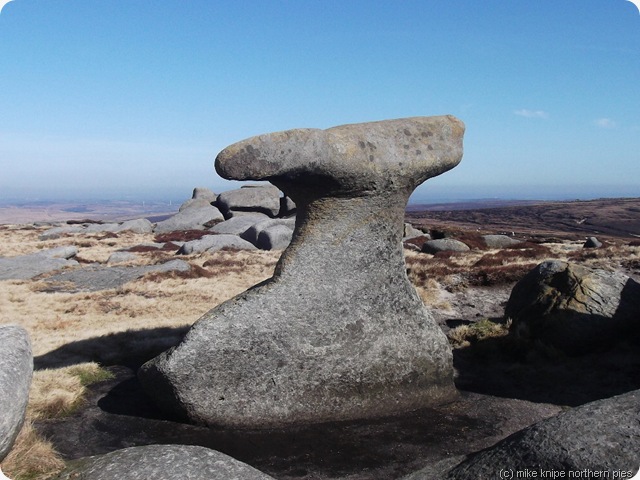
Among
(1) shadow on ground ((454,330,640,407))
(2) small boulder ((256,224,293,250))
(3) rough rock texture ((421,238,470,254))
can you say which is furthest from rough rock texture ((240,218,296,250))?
(1) shadow on ground ((454,330,640,407))

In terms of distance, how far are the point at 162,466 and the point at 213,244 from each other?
25.7 metres

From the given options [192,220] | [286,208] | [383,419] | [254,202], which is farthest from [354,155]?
[192,220]

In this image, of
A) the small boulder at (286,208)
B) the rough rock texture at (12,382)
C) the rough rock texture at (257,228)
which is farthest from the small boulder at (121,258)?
the rough rock texture at (12,382)

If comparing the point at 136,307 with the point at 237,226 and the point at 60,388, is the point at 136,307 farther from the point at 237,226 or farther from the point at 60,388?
the point at 237,226

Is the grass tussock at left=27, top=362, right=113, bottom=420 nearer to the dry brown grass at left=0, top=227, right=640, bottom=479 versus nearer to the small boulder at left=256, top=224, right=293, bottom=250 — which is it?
the dry brown grass at left=0, top=227, right=640, bottom=479

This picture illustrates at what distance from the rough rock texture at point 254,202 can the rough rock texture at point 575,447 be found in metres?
41.7

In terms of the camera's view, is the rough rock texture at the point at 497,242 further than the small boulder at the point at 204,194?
No

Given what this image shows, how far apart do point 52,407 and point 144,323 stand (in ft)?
19.2

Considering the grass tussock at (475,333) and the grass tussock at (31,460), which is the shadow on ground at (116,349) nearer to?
the grass tussock at (31,460)

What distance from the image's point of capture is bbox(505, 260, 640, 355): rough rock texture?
1018 centimetres

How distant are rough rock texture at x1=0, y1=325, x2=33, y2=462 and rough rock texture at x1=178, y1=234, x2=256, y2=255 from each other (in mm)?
22391

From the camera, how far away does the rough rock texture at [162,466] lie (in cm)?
491

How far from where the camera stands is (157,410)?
7.86 metres

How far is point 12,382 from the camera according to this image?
19.4ft
